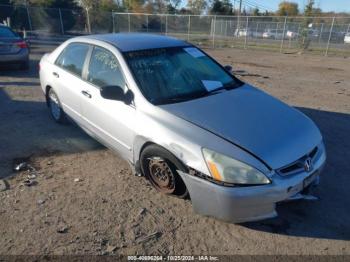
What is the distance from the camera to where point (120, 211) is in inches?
132

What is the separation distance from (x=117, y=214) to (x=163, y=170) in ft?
2.13

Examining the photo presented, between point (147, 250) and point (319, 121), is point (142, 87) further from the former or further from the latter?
point (319, 121)

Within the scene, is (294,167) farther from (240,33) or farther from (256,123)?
(240,33)

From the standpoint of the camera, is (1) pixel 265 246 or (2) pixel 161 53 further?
(2) pixel 161 53

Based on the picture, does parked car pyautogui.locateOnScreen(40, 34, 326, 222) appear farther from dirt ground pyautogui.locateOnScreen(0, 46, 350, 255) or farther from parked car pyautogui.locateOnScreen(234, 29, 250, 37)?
parked car pyautogui.locateOnScreen(234, 29, 250, 37)

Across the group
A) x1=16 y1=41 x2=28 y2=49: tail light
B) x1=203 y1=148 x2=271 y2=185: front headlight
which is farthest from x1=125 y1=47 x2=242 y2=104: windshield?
x1=16 y1=41 x2=28 y2=49: tail light

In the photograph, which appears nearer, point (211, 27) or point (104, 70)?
point (104, 70)

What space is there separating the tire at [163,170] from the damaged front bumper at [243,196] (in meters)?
0.22

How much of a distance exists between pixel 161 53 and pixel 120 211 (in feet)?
6.65

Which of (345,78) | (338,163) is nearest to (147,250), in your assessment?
(338,163)

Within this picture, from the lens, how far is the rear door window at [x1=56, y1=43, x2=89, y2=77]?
4602mm

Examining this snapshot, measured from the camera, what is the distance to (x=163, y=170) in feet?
11.0

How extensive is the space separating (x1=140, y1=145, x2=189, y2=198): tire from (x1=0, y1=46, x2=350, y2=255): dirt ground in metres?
0.15

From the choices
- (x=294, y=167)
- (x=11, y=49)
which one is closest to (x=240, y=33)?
(x=11, y=49)
